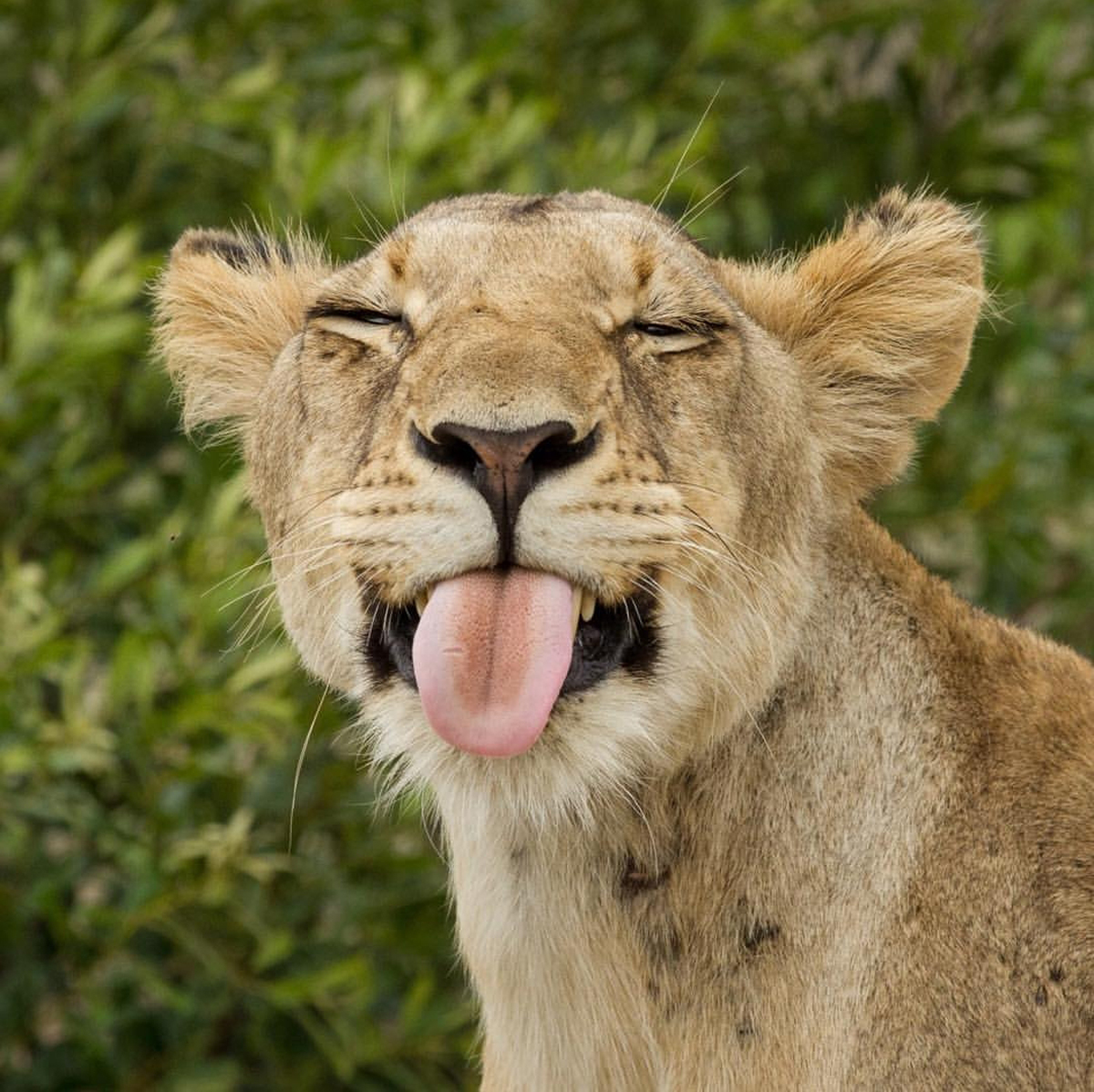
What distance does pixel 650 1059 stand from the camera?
3127mm

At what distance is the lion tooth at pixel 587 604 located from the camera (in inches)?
111

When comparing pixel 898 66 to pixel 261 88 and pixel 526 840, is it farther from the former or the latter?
pixel 526 840

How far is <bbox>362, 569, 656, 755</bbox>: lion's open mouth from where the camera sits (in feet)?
9.04

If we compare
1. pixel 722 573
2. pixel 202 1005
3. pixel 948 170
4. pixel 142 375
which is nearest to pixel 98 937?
pixel 202 1005

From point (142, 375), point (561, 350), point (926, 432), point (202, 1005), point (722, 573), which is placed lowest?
point (202, 1005)

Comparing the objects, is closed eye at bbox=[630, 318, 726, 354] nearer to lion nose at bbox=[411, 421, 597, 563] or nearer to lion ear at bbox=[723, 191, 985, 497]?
lion ear at bbox=[723, 191, 985, 497]

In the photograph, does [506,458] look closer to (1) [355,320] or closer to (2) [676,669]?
(2) [676,669]

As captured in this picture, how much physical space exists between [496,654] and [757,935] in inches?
27.8

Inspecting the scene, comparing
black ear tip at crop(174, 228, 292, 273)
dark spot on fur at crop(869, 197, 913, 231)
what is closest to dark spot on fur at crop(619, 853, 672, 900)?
dark spot on fur at crop(869, 197, 913, 231)

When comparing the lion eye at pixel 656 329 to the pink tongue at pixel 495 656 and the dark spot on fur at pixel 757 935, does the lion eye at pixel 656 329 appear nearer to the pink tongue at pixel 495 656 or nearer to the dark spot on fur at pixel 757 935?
the pink tongue at pixel 495 656

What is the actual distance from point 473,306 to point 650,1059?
1.25 meters

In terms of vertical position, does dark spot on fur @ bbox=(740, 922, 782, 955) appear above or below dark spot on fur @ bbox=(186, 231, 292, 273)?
below

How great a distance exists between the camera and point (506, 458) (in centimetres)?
270

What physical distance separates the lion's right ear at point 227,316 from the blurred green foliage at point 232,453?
717 millimetres
